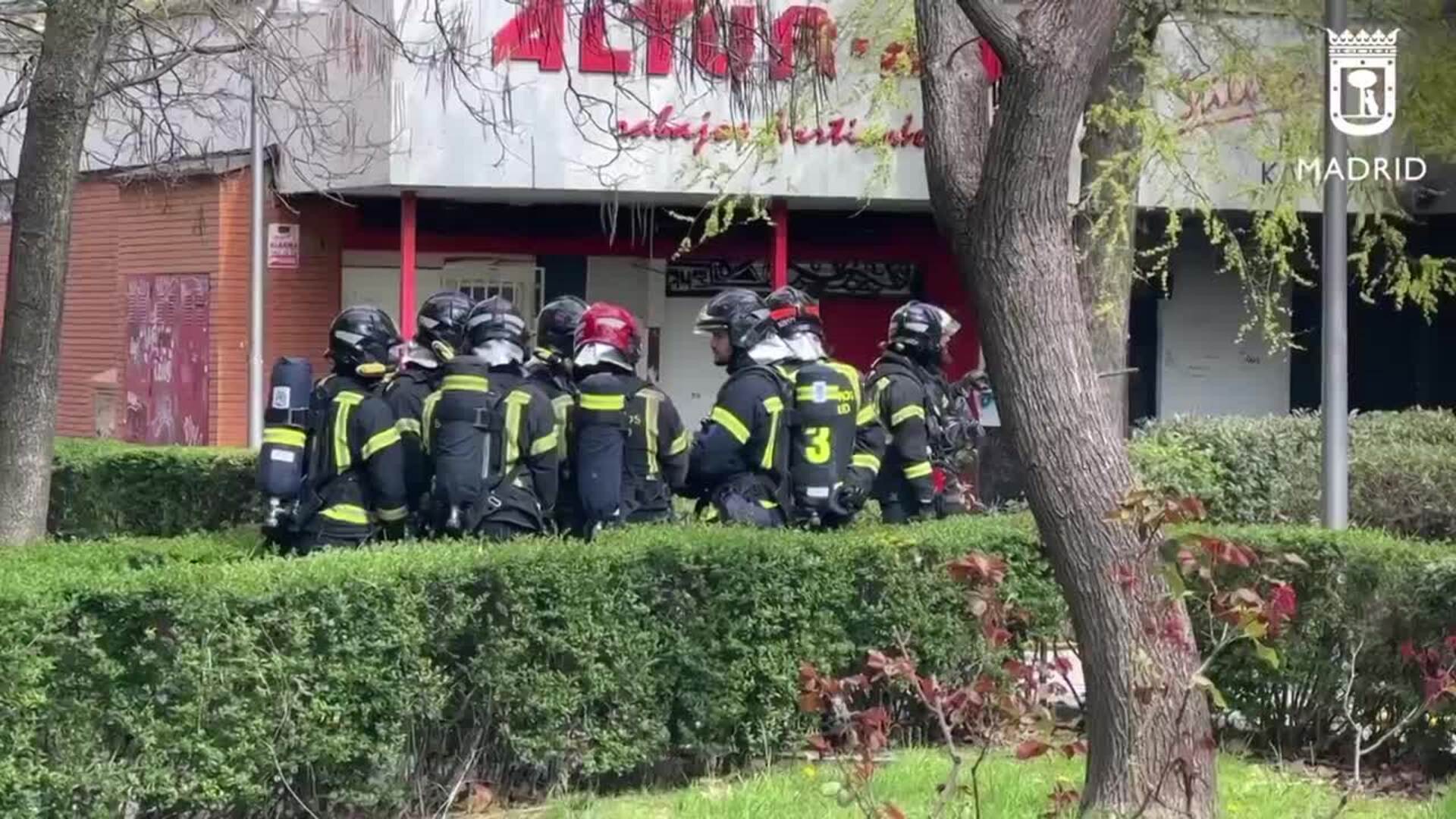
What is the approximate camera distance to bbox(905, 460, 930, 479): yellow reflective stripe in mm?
10156

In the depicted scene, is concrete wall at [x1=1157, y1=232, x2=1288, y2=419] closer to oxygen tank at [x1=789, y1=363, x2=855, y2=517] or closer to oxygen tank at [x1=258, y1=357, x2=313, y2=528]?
oxygen tank at [x1=789, y1=363, x2=855, y2=517]

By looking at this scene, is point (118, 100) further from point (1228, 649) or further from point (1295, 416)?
point (1295, 416)

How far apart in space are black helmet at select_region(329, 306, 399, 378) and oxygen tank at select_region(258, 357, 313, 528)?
217 mm

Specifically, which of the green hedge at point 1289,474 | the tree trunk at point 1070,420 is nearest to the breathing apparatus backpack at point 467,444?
the tree trunk at point 1070,420

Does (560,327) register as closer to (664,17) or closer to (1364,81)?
(664,17)

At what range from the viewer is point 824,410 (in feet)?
30.3

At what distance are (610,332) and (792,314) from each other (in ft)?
4.11

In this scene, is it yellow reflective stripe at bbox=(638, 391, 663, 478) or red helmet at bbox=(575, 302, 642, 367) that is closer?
red helmet at bbox=(575, 302, 642, 367)

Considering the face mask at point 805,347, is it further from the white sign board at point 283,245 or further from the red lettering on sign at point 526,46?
the white sign board at point 283,245

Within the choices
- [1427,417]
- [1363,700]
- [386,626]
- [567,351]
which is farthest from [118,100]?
[1427,417]

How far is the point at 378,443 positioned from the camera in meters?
8.84


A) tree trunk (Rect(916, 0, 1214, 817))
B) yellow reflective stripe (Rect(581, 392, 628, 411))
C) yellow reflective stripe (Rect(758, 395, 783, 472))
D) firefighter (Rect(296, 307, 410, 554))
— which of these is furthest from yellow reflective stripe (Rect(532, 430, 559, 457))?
tree trunk (Rect(916, 0, 1214, 817))

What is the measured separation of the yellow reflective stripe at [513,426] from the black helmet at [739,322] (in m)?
1.21

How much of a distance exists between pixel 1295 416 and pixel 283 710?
10.5 meters
